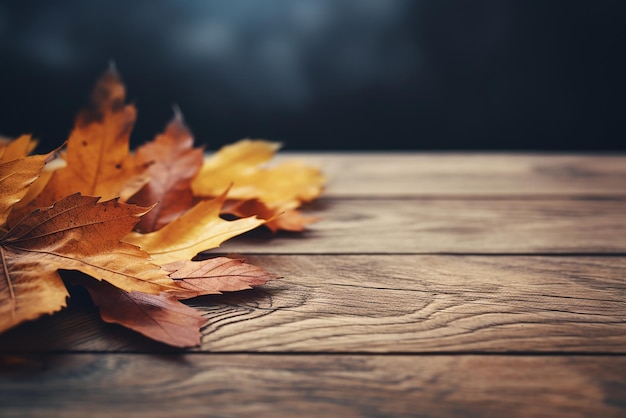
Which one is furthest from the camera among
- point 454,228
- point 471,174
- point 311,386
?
point 471,174

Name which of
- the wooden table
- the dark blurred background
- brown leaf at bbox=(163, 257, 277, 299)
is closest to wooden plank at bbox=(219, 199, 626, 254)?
the wooden table

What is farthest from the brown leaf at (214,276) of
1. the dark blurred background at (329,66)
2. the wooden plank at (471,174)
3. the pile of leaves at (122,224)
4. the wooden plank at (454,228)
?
the dark blurred background at (329,66)

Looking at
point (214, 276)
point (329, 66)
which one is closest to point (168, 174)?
point (214, 276)

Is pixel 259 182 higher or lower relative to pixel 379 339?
higher

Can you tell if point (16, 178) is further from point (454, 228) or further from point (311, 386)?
point (454, 228)

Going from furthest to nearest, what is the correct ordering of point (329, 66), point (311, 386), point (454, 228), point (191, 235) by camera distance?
point (329, 66)
point (454, 228)
point (191, 235)
point (311, 386)

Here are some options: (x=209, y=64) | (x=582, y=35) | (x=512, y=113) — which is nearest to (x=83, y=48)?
(x=209, y=64)

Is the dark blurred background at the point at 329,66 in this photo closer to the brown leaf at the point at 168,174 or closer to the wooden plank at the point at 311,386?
the brown leaf at the point at 168,174
